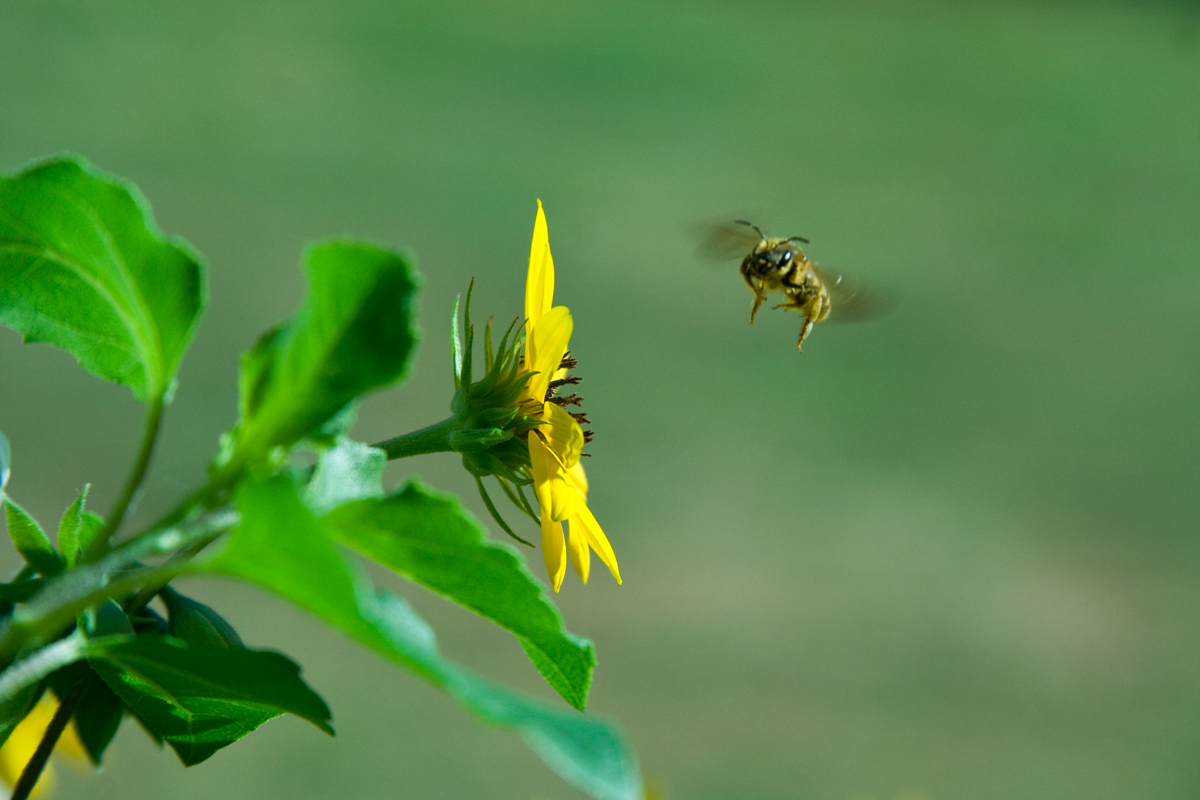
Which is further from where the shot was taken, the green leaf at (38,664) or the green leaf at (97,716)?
the green leaf at (97,716)

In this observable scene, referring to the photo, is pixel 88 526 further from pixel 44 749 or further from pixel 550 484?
pixel 550 484

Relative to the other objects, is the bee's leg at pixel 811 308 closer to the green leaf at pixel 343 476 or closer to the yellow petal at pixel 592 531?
the yellow petal at pixel 592 531

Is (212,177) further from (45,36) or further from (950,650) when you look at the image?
(950,650)

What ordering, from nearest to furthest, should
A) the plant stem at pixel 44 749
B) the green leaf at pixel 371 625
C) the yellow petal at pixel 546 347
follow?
the green leaf at pixel 371 625, the plant stem at pixel 44 749, the yellow petal at pixel 546 347

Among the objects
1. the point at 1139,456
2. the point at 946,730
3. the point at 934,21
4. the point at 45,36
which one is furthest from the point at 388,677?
the point at 934,21

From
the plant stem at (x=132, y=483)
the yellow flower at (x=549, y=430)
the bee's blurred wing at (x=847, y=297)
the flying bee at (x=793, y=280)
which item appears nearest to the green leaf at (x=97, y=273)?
the plant stem at (x=132, y=483)

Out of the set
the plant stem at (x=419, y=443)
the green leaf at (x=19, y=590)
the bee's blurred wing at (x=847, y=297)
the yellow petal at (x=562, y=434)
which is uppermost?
the bee's blurred wing at (x=847, y=297)

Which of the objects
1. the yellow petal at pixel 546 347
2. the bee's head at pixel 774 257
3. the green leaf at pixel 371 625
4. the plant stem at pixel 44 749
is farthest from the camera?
the bee's head at pixel 774 257
